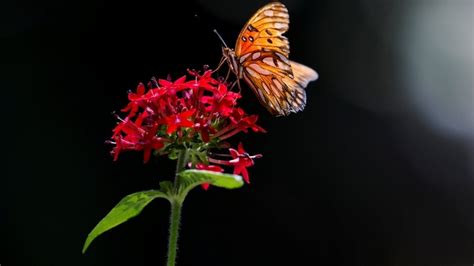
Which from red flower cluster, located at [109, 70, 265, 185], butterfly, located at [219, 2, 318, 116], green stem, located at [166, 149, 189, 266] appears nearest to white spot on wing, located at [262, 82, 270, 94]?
butterfly, located at [219, 2, 318, 116]

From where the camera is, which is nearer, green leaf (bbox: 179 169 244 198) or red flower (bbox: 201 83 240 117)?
green leaf (bbox: 179 169 244 198)

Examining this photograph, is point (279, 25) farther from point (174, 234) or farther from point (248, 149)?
point (248, 149)

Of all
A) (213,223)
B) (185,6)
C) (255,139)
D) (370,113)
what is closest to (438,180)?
(370,113)

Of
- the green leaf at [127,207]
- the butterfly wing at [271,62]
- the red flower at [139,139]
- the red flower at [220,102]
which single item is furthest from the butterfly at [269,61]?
the green leaf at [127,207]

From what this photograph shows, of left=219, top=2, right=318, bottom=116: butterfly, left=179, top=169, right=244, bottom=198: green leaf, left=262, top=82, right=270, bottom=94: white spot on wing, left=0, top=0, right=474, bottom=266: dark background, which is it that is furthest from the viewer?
left=0, top=0, right=474, bottom=266: dark background

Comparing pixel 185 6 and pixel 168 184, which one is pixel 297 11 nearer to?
pixel 185 6

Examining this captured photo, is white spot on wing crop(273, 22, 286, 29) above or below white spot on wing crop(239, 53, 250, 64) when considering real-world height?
above

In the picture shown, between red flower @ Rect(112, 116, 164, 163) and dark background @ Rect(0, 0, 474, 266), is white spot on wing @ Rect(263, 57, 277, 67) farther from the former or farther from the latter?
dark background @ Rect(0, 0, 474, 266)

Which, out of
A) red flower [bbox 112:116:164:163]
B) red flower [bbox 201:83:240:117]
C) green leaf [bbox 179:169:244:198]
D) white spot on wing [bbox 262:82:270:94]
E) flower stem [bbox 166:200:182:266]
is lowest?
flower stem [bbox 166:200:182:266]
